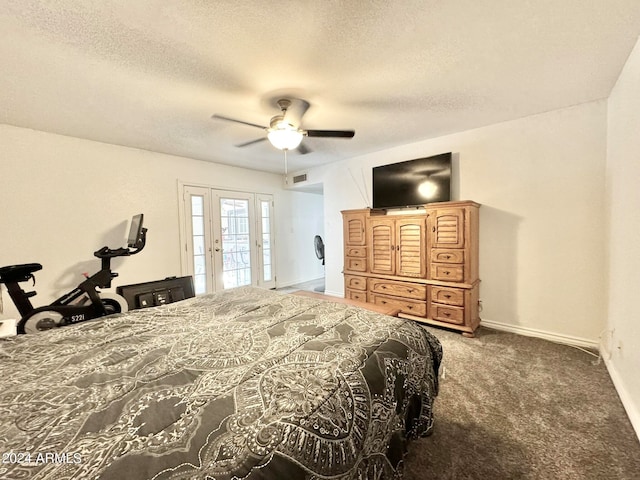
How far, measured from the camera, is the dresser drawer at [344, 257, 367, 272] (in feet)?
12.4

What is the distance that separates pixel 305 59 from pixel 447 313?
2.93 metres

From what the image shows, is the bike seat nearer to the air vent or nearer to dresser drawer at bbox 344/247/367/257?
dresser drawer at bbox 344/247/367/257

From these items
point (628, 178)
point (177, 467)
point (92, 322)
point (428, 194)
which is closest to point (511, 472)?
point (177, 467)

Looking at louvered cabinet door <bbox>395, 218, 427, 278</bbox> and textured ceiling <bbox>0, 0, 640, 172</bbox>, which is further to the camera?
louvered cabinet door <bbox>395, 218, 427, 278</bbox>

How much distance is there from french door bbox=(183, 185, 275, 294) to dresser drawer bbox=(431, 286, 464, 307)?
3.32 m

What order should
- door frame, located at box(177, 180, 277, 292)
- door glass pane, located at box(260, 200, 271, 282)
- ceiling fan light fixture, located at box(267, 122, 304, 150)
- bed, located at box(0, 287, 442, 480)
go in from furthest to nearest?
1. door glass pane, located at box(260, 200, 271, 282)
2. door frame, located at box(177, 180, 277, 292)
3. ceiling fan light fixture, located at box(267, 122, 304, 150)
4. bed, located at box(0, 287, 442, 480)

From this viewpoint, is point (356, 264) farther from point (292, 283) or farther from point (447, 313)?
point (292, 283)

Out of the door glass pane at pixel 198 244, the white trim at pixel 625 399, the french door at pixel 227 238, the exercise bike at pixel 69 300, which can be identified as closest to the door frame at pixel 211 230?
the french door at pixel 227 238

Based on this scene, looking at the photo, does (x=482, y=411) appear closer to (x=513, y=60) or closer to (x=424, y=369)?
→ (x=424, y=369)

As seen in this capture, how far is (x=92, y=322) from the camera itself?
63.2 inches

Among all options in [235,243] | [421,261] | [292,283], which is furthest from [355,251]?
[292,283]

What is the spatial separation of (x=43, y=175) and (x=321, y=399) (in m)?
4.10

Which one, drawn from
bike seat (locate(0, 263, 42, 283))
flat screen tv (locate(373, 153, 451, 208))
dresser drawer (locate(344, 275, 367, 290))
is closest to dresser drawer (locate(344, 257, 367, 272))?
dresser drawer (locate(344, 275, 367, 290))

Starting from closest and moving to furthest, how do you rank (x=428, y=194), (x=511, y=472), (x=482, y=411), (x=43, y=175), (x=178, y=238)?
(x=511, y=472)
(x=482, y=411)
(x=43, y=175)
(x=428, y=194)
(x=178, y=238)
